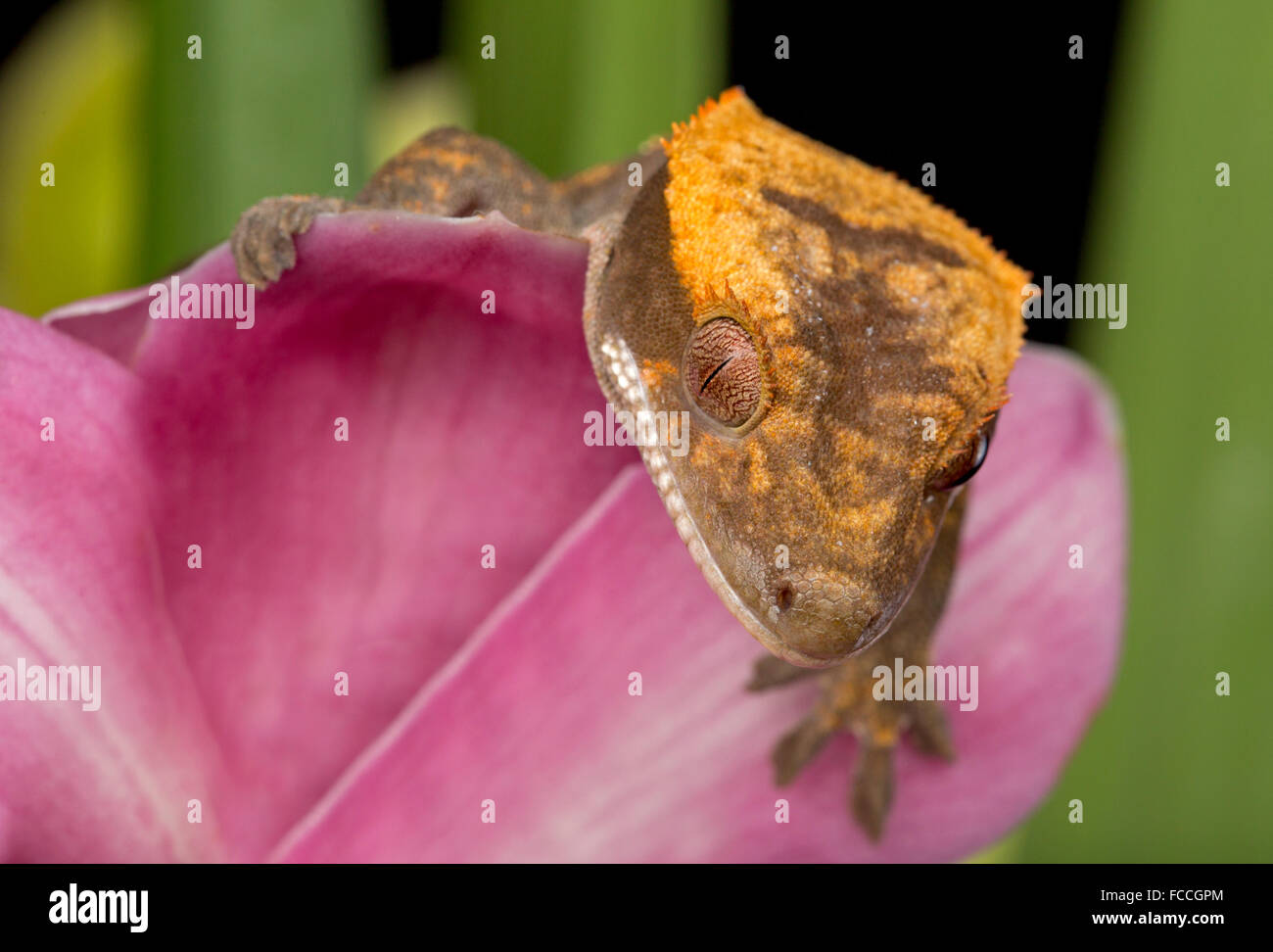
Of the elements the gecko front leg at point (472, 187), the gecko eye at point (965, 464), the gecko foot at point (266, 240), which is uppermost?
the gecko front leg at point (472, 187)

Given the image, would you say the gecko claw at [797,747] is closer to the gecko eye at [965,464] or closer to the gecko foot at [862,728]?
the gecko foot at [862,728]

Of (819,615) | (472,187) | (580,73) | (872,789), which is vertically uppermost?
(580,73)

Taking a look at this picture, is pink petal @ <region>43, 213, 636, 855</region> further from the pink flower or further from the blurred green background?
the blurred green background

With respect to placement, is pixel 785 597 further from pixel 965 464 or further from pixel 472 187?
pixel 472 187

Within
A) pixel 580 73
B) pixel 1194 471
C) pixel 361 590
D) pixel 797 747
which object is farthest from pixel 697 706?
pixel 1194 471

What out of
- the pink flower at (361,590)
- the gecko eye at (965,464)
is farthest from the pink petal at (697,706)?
the gecko eye at (965,464)

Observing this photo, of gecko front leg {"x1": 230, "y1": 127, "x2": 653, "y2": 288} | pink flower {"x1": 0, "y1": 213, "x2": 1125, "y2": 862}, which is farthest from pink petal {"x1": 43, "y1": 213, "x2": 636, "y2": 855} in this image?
gecko front leg {"x1": 230, "y1": 127, "x2": 653, "y2": 288}

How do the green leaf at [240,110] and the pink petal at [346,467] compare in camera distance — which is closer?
the pink petal at [346,467]

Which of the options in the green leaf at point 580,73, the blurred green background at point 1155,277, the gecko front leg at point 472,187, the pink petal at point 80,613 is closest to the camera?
the pink petal at point 80,613
